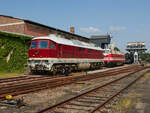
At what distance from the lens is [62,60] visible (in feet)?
58.4

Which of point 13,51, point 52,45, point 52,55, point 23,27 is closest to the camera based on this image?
point 52,55

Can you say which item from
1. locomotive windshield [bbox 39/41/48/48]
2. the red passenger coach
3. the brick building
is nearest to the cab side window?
the red passenger coach

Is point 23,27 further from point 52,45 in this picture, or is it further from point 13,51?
point 52,45

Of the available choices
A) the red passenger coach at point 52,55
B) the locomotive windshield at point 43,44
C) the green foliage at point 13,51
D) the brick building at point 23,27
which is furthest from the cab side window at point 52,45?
the brick building at point 23,27

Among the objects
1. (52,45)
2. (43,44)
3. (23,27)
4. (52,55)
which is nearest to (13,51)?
(43,44)

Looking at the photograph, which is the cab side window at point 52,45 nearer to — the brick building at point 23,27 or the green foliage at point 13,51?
the green foliage at point 13,51

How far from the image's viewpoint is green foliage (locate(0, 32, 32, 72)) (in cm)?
1909

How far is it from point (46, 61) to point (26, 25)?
15456 millimetres

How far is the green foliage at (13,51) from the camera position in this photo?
19.1m

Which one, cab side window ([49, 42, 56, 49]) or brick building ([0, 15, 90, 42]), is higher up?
brick building ([0, 15, 90, 42])

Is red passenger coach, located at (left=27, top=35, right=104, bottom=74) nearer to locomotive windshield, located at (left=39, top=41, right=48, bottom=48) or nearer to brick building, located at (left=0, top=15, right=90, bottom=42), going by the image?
locomotive windshield, located at (left=39, top=41, right=48, bottom=48)

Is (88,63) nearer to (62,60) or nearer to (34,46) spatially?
(62,60)

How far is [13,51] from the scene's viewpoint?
20297 millimetres

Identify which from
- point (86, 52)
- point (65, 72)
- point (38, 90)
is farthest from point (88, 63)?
point (38, 90)
